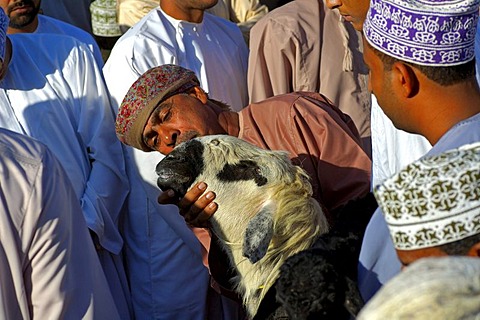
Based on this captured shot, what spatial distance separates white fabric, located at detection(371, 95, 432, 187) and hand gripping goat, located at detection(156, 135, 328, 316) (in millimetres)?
436

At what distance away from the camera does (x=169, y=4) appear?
5.76 m

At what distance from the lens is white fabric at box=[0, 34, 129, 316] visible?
17.2 ft

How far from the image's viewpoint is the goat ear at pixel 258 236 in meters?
3.35

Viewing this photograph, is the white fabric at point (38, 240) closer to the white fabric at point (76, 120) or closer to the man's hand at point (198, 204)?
the man's hand at point (198, 204)

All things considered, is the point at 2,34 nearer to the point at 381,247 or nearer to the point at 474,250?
the point at 381,247

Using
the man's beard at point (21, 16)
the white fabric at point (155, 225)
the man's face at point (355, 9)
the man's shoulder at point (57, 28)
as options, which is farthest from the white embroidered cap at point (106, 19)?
the man's face at point (355, 9)

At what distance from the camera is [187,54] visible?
18.6 ft

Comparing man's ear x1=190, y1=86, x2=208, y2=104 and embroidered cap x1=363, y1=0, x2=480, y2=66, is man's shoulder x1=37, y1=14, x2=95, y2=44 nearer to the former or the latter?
man's ear x1=190, y1=86, x2=208, y2=104

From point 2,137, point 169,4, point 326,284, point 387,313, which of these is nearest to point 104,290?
point 2,137

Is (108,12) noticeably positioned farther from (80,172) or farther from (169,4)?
(80,172)

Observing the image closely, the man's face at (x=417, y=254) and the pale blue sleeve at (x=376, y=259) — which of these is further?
the pale blue sleeve at (x=376, y=259)

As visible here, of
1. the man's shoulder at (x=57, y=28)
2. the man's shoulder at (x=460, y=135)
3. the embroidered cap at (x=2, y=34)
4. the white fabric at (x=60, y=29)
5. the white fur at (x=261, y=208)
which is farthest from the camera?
the man's shoulder at (x=57, y=28)

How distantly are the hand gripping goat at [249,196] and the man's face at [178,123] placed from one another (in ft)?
1.70

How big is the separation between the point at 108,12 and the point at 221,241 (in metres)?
4.72
